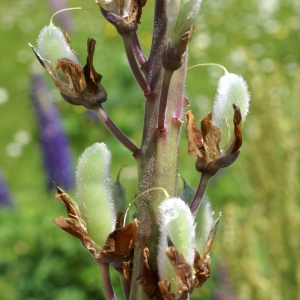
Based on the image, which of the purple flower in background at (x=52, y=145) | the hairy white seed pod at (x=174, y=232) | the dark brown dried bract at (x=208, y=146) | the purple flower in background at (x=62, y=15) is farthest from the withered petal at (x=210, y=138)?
the purple flower in background at (x=62, y=15)

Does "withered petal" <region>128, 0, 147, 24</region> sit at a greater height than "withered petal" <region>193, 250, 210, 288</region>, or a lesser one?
greater

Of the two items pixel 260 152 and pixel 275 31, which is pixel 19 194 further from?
pixel 275 31

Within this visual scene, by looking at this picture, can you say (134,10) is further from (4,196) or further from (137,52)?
(4,196)

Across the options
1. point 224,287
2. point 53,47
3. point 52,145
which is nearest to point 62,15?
point 52,145

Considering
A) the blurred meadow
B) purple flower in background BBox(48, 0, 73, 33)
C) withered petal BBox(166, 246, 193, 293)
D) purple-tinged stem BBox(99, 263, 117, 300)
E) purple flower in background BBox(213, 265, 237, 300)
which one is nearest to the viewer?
withered petal BBox(166, 246, 193, 293)

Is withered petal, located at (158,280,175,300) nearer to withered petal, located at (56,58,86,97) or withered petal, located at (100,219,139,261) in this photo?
withered petal, located at (100,219,139,261)

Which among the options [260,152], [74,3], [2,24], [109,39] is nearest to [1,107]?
[109,39]

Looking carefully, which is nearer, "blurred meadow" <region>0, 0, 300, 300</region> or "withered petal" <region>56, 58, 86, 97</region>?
"withered petal" <region>56, 58, 86, 97</region>

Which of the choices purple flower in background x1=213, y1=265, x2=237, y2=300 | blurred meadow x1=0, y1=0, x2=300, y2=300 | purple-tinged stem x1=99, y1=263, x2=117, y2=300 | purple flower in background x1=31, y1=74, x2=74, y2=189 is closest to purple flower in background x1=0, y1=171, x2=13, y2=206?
blurred meadow x1=0, y1=0, x2=300, y2=300
